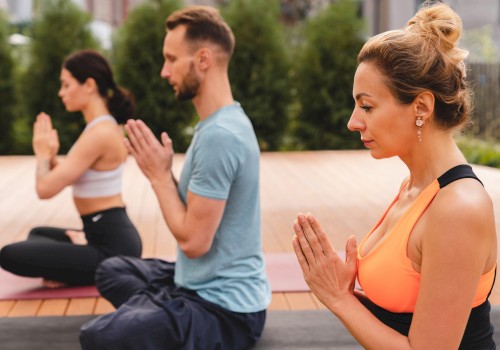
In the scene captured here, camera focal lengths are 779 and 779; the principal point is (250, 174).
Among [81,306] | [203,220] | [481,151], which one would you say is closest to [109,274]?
[81,306]

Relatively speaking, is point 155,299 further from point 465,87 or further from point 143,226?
point 143,226

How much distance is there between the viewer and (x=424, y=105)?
1.36m

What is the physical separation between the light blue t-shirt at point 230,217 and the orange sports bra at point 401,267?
0.92 m

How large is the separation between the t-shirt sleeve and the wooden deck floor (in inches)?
38.9

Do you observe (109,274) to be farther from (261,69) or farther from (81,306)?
(261,69)

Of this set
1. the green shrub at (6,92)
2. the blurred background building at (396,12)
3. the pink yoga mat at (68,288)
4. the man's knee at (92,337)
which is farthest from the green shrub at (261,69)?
the man's knee at (92,337)

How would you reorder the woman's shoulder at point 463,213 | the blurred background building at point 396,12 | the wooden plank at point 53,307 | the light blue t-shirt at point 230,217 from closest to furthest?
1. the woman's shoulder at point 463,213
2. the light blue t-shirt at point 230,217
3. the wooden plank at point 53,307
4. the blurred background building at point 396,12

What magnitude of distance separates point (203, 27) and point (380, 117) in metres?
1.28

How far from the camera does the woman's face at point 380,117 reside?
1370mm

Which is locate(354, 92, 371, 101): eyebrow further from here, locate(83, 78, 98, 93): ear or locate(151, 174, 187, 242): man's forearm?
locate(83, 78, 98, 93): ear

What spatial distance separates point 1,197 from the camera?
19.8ft

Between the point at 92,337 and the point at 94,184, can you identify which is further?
the point at 94,184

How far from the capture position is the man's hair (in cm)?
253

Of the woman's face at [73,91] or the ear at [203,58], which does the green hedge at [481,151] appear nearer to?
the woman's face at [73,91]
